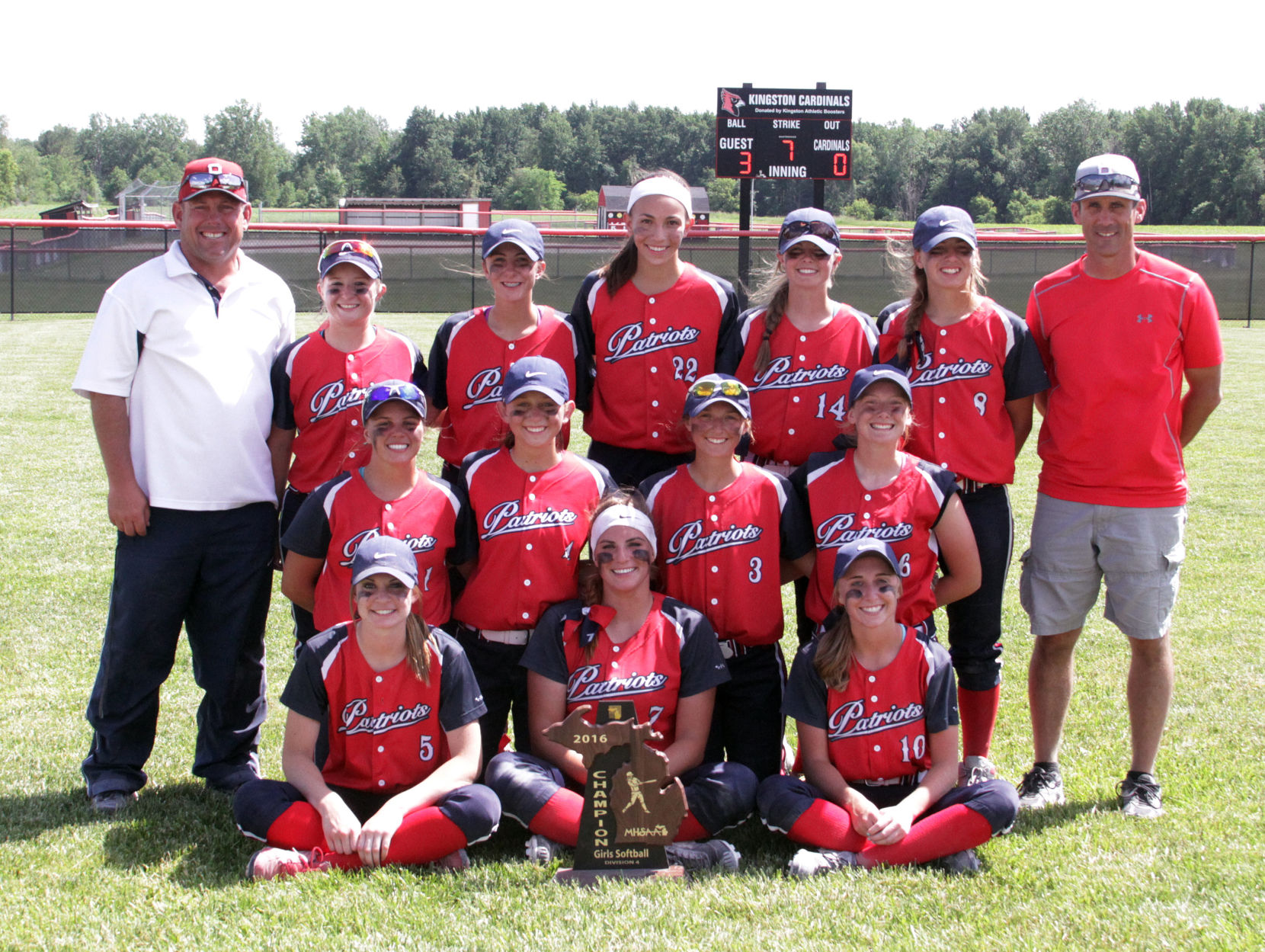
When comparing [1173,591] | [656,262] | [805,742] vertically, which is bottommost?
[805,742]

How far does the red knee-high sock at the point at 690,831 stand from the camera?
11.6 ft

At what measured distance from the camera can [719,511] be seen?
3.85 m

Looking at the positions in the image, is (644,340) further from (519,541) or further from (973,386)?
(973,386)

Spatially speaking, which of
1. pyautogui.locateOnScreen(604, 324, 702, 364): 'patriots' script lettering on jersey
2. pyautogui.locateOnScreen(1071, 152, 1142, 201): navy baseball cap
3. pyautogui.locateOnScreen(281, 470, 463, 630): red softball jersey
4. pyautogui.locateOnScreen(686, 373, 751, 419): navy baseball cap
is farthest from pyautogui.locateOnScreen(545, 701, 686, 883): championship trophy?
pyautogui.locateOnScreen(1071, 152, 1142, 201): navy baseball cap

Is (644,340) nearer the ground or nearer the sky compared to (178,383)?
nearer the sky

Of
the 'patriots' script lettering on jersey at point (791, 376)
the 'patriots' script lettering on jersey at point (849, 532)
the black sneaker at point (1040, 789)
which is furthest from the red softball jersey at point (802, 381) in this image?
the black sneaker at point (1040, 789)

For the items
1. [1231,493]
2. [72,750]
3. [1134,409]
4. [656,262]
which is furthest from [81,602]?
[1231,493]

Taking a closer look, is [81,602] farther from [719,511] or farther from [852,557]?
[852,557]

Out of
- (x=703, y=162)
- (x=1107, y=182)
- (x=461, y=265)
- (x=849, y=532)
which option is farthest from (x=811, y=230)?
(x=703, y=162)

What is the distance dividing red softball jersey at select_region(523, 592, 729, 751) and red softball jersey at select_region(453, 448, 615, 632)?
0.12m

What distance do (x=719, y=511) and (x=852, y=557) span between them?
0.52 meters

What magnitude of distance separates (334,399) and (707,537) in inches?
54.3

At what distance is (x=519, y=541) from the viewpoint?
3.81m

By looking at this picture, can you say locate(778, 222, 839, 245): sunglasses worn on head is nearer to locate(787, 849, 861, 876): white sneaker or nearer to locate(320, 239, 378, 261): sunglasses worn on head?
locate(320, 239, 378, 261): sunglasses worn on head
